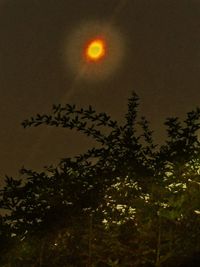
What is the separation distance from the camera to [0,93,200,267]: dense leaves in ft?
12.4

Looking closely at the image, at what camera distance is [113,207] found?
4.09 meters

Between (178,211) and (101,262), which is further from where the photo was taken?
(101,262)

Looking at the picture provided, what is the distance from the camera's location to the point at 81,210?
411 cm

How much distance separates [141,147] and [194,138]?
1.25ft

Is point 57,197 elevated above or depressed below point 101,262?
above

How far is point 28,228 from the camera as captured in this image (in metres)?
4.17

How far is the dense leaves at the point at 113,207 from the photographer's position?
3789 mm

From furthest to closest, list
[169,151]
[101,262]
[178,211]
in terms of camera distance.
→ [169,151]
[101,262]
[178,211]

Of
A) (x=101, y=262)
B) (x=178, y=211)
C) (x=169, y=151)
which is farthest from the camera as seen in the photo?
(x=169, y=151)

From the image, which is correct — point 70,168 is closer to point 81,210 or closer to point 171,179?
point 81,210

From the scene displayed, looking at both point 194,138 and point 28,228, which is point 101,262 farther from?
point 194,138

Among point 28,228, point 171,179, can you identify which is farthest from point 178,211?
point 28,228

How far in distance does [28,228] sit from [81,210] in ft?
1.26

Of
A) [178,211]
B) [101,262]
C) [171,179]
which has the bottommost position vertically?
[101,262]
